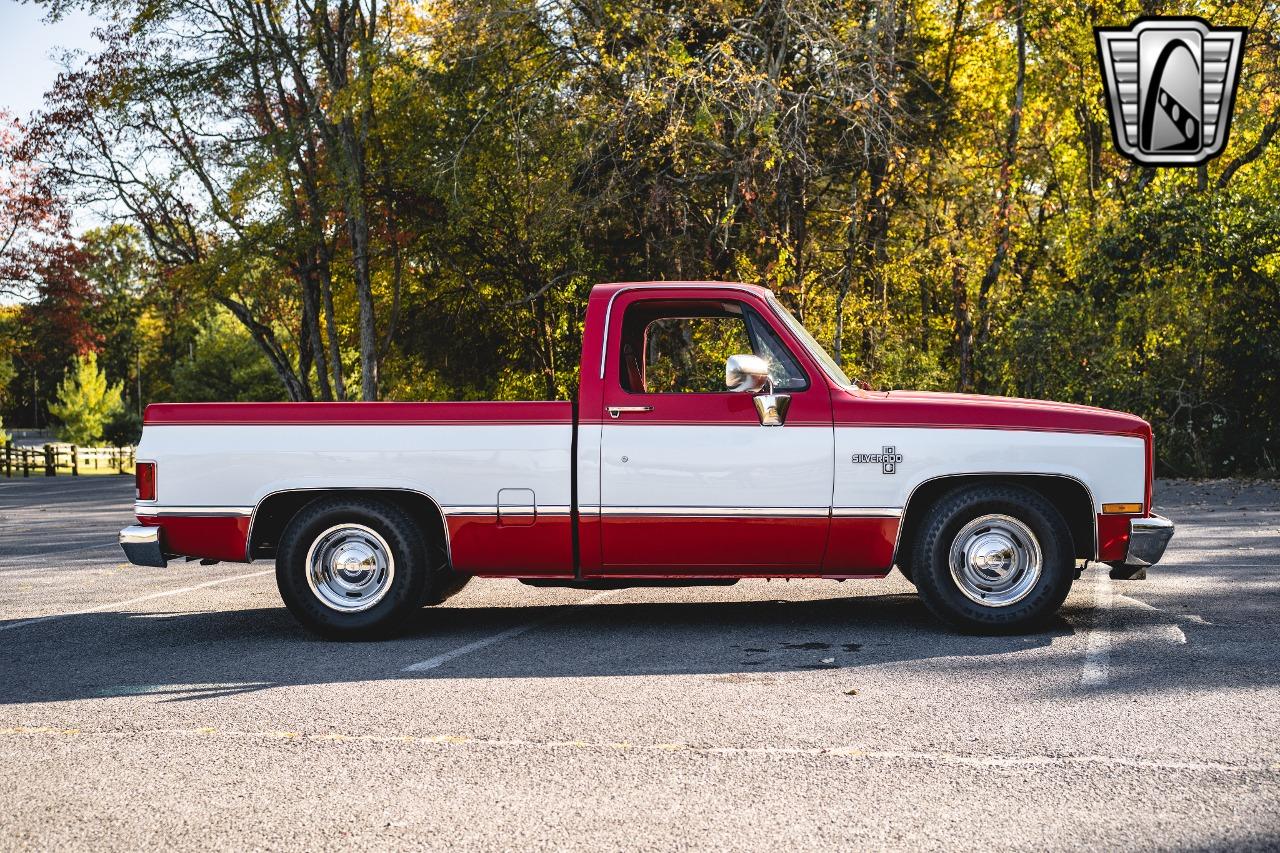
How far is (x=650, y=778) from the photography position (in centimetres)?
446

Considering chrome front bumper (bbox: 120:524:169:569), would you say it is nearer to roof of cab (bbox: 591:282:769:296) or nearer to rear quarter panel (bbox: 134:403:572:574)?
rear quarter panel (bbox: 134:403:572:574)

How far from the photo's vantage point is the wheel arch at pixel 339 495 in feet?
23.9

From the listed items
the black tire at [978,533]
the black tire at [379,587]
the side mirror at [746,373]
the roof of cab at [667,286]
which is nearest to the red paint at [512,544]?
the black tire at [379,587]

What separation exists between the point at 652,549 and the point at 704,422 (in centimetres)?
81

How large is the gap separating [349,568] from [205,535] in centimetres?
91

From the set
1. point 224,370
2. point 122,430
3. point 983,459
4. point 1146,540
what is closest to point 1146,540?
point 1146,540

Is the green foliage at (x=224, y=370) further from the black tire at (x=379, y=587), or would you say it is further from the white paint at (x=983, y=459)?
the white paint at (x=983, y=459)

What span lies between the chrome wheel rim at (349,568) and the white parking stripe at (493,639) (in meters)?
0.67

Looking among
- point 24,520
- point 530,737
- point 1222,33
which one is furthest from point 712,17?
point 530,737

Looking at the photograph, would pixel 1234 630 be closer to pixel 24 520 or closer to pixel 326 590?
pixel 326 590

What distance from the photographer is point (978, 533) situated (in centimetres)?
709

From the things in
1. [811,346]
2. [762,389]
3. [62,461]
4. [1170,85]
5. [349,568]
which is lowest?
[62,461]

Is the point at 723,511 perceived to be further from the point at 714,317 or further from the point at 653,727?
the point at 653,727

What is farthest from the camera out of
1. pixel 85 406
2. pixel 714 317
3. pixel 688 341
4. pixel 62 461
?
pixel 85 406
